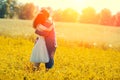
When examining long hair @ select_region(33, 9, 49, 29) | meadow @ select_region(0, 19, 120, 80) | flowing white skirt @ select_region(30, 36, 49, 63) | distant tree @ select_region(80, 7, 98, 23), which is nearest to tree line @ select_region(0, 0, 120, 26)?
distant tree @ select_region(80, 7, 98, 23)

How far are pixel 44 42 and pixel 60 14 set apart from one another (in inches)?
154

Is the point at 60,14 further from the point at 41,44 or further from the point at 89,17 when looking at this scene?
the point at 41,44

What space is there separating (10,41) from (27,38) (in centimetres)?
68

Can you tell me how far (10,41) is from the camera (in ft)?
41.0

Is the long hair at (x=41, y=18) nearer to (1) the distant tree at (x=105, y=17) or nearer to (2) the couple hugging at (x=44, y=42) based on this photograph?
(2) the couple hugging at (x=44, y=42)

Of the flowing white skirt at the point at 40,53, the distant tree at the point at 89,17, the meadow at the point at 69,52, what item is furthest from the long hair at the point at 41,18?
the distant tree at the point at 89,17

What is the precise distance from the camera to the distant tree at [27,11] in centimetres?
1175

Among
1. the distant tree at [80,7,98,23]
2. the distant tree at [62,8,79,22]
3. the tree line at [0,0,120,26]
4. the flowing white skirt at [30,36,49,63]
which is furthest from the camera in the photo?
the distant tree at [80,7,98,23]

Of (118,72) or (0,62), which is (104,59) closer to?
(118,72)

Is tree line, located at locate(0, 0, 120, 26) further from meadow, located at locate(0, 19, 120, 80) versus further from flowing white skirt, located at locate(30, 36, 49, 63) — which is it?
flowing white skirt, located at locate(30, 36, 49, 63)

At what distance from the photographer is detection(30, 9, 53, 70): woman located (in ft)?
28.3

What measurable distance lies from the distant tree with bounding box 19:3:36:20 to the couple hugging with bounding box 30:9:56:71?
2702 millimetres

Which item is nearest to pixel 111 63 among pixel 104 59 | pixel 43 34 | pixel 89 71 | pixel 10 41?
pixel 104 59

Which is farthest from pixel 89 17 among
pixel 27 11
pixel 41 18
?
pixel 41 18
